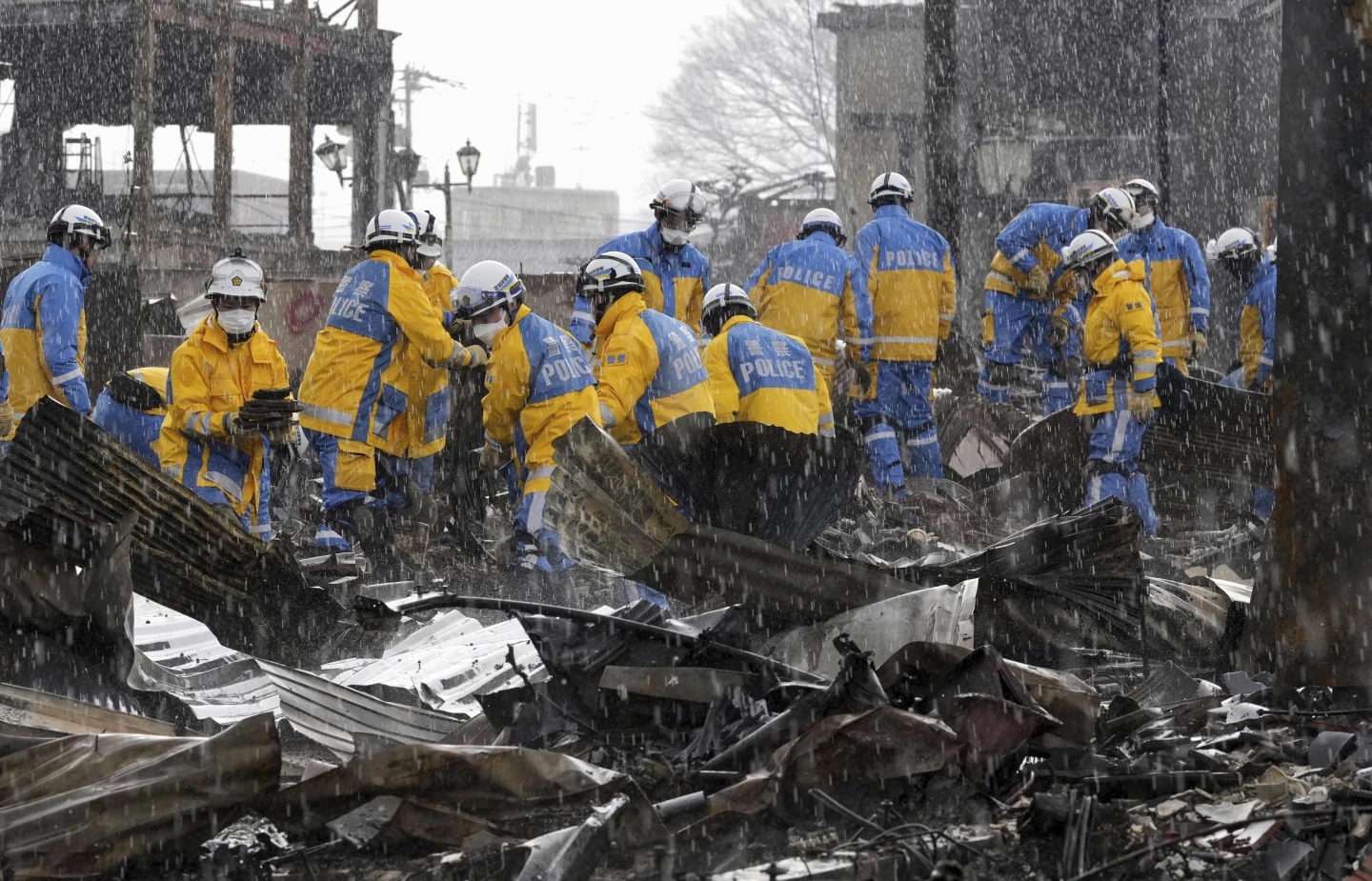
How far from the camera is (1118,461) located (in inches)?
344

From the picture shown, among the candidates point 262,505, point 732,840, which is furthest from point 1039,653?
point 262,505

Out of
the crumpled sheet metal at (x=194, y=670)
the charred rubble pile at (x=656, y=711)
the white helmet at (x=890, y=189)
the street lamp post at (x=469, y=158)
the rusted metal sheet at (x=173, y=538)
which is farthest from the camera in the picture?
the street lamp post at (x=469, y=158)

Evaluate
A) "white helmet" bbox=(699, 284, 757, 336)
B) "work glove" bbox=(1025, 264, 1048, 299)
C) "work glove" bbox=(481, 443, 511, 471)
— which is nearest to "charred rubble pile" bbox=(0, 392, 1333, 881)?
"work glove" bbox=(481, 443, 511, 471)

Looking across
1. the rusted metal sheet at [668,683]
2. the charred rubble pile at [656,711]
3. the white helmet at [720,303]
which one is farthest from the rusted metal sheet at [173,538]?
the white helmet at [720,303]

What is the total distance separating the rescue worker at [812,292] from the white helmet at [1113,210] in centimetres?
163

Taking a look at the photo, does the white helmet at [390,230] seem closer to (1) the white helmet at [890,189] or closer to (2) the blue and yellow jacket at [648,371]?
(2) the blue and yellow jacket at [648,371]

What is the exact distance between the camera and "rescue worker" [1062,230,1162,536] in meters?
8.66

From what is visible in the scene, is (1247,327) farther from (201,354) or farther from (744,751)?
(744,751)

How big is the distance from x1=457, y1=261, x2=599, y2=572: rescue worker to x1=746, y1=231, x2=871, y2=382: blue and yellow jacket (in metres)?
2.66

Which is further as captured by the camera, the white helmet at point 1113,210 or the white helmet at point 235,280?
the white helmet at point 1113,210

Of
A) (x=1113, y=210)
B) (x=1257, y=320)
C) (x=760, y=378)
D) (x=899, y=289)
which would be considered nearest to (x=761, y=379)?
(x=760, y=378)

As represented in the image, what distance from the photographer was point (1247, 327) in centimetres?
1045

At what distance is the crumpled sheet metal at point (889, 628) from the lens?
15.6ft

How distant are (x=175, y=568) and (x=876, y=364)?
5.56 m
